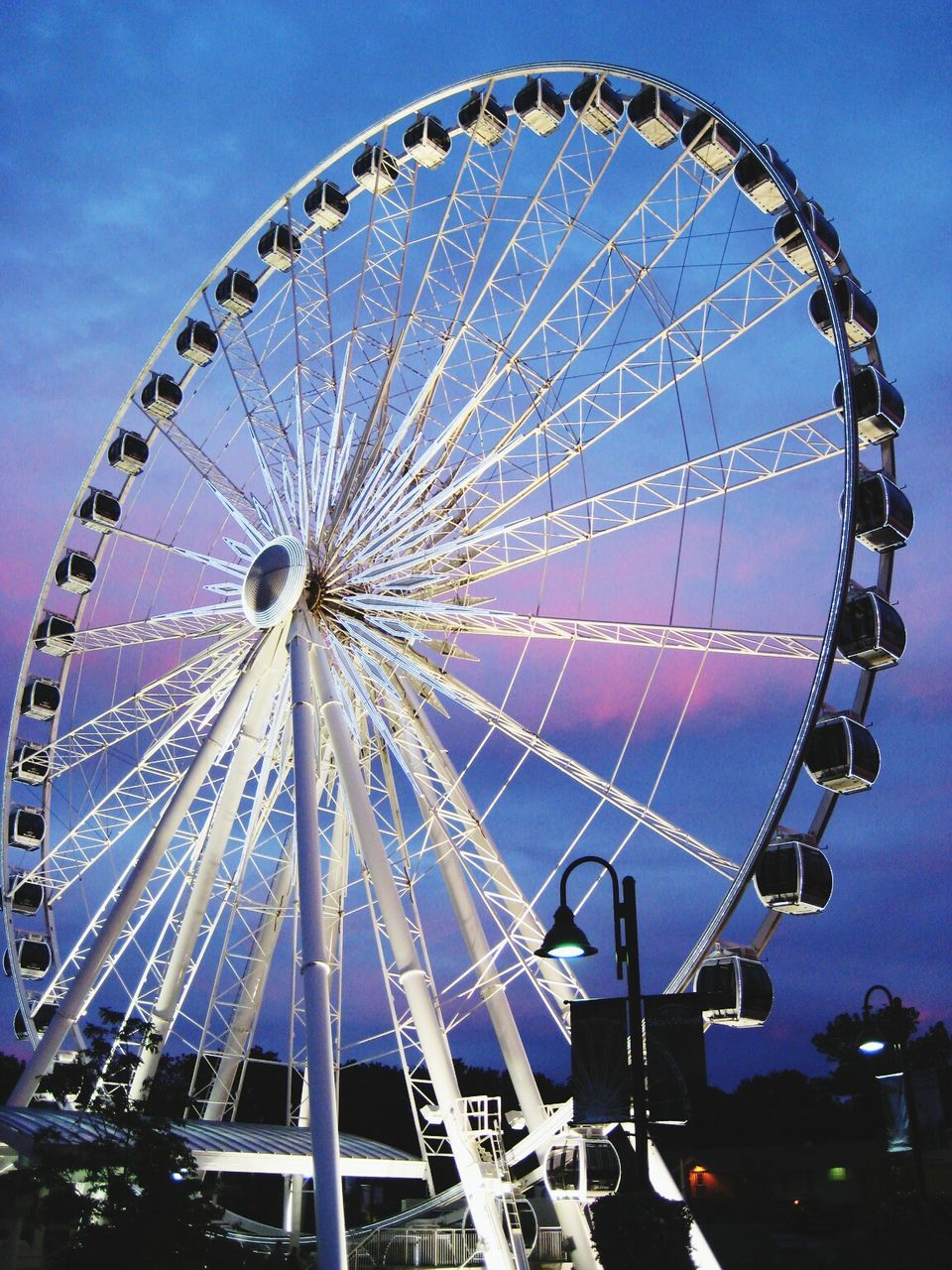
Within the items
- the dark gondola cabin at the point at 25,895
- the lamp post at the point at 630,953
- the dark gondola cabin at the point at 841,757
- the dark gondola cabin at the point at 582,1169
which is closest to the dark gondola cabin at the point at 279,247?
the dark gondola cabin at the point at 25,895

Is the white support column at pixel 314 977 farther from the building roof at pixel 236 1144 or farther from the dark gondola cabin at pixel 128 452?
the dark gondola cabin at pixel 128 452

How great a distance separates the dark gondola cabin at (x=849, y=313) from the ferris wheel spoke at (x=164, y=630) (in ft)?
40.1

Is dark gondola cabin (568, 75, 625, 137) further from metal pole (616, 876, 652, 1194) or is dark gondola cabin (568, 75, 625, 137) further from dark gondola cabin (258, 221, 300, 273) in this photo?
metal pole (616, 876, 652, 1194)

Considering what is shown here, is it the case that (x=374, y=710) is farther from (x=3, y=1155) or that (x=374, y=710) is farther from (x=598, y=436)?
(x=3, y=1155)

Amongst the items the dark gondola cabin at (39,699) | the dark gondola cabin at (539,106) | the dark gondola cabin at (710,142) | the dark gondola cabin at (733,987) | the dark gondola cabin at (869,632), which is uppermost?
the dark gondola cabin at (539,106)

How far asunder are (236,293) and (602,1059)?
22.6 m

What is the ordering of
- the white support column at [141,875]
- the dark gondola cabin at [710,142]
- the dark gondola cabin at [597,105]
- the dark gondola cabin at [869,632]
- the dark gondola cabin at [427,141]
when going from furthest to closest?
1. the dark gondola cabin at [427,141]
2. the dark gondola cabin at [597,105]
3. the dark gondola cabin at [710,142]
4. the white support column at [141,875]
5. the dark gondola cabin at [869,632]

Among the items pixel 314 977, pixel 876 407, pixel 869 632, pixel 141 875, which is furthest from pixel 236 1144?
pixel 876 407

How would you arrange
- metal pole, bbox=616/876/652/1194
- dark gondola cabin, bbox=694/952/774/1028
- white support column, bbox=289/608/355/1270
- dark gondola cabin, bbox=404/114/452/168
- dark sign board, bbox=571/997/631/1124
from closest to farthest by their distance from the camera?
metal pole, bbox=616/876/652/1194 → dark sign board, bbox=571/997/631/1124 → white support column, bbox=289/608/355/1270 → dark gondola cabin, bbox=694/952/774/1028 → dark gondola cabin, bbox=404/114/452/168

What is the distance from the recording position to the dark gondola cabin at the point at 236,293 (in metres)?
31.5

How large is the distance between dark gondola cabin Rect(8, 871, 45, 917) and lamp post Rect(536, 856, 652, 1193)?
71.3ft

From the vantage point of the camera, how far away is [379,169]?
30.2 metres

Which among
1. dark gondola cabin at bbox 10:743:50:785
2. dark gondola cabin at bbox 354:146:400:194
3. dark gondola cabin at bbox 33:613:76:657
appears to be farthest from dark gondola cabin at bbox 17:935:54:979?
dark gondola cabin at bbox 354:146:400:194

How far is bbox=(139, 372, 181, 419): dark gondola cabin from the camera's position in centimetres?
3228
